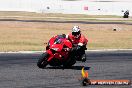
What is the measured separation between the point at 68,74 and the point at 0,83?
3370 mm

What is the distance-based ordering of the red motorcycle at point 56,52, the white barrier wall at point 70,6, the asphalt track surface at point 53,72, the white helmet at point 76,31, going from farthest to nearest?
the white barrier wall at point 70,6 < the white helmet at point 76,31 < the red motorcycle at point 56,52 < the asphalt track surface at point 53,72

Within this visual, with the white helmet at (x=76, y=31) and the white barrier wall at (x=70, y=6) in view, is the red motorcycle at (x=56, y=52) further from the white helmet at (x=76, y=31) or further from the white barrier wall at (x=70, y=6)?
the white barrier wall at (x=70, y=6)

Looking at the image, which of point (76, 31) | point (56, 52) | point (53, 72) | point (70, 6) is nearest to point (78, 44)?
point (76, 31)

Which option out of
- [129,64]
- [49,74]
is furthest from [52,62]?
[129,64]

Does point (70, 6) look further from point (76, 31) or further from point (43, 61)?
point (43, 61)

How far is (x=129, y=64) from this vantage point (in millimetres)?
18906

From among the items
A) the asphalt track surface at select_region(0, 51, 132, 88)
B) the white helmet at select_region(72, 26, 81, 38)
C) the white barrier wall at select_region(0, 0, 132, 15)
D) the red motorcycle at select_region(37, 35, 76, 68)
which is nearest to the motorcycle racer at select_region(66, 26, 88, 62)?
the white helmet at select_region(72, 26, 81, 38)

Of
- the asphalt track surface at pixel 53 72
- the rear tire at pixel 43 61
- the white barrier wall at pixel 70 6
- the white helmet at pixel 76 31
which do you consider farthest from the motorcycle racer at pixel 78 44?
the white barrier wall at pixel 70 6

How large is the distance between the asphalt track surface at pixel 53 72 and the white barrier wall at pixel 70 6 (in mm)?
50194

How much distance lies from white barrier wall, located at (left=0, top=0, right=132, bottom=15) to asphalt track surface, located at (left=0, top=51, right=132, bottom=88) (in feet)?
165

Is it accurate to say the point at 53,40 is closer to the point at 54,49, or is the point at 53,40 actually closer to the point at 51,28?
the point at 54,49

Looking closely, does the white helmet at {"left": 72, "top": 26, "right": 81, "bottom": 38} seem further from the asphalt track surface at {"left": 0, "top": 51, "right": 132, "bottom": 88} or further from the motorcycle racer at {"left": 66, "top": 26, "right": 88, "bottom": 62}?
the asphalt track surface at {"left": 0, "top": 51, "right": 132, "bottom": 88}

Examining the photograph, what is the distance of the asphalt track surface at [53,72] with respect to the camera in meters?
12.7

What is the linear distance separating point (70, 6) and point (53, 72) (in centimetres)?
5725
